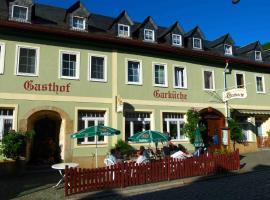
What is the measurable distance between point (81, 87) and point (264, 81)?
617 inches

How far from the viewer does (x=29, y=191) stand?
423 inches

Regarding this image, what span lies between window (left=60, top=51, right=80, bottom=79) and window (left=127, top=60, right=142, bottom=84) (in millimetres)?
3282

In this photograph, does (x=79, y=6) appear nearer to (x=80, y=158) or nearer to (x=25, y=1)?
(x=25, y=1)

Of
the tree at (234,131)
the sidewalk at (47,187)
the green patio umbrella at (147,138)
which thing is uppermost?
the tree at (234,131)

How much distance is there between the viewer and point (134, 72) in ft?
63.2

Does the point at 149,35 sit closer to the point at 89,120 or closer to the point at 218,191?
the point at 89,120

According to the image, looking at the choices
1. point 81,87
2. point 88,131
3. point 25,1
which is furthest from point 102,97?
point 25,1

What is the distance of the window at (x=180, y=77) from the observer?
20.8 m

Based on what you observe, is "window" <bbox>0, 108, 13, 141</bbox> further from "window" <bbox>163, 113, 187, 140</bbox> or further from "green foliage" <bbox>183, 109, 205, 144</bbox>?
"green foliage" <bbox>183, 109, 205, 144</bbox>

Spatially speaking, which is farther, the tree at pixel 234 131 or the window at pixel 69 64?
the tree at pixel 234 131

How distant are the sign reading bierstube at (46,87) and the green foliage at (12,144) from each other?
8.46ft

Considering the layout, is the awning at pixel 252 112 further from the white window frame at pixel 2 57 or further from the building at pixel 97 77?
the white window frame at pixel 2 57

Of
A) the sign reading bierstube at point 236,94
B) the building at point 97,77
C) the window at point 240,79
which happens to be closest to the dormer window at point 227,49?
the building at point 97,77

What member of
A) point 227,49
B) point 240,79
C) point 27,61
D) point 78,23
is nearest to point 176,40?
point 227,49
